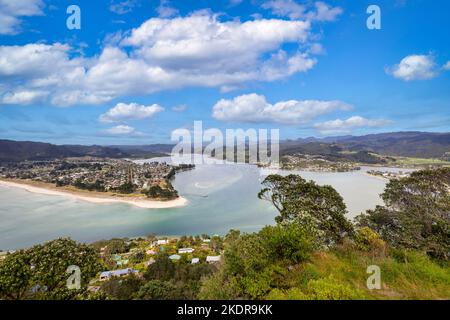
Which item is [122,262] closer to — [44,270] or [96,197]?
[44,270]

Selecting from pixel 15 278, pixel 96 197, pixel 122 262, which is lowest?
pixel 122 262

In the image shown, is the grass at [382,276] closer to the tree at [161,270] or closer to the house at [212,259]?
the tree at [161,270]

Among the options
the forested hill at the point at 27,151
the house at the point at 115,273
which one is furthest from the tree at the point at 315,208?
the forested hill at the point at 27,151

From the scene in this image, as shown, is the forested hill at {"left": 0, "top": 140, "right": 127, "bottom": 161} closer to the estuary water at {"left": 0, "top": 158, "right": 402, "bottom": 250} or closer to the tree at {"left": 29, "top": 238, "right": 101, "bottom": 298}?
the estuary water at {"left": 0, "top": 158, "right": 402, "bottom": 250}

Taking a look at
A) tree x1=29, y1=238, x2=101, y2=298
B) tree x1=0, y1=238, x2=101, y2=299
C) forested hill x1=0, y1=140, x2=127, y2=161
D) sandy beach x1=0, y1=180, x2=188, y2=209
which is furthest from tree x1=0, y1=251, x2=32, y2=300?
forested hill x1=0, y1=140, x2=127, y2=161

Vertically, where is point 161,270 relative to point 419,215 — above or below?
below

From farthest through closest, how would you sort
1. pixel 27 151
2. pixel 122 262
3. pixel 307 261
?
pixel 27 151 < pixel 122 262 < pixel 307 261

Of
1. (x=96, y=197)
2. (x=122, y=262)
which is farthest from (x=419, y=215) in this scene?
(x=96, y=197)

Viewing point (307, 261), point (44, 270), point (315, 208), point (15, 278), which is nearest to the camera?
point (15, 278)
